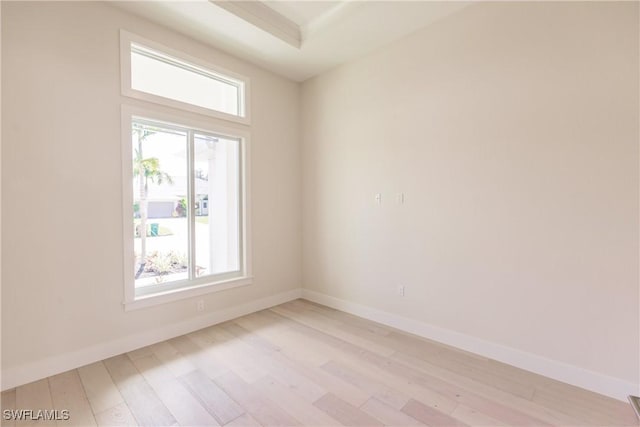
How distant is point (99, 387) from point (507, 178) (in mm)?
3522

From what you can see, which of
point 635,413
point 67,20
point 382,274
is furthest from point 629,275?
point 67,20

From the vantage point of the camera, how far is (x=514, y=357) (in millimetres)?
2406

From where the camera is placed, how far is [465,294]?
8.82ft

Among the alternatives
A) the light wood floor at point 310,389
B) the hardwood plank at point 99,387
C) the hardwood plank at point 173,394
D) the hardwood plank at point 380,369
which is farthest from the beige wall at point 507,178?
the hardwood plank at point 99,387

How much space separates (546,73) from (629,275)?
1551 mm

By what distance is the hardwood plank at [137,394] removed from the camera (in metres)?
1.82

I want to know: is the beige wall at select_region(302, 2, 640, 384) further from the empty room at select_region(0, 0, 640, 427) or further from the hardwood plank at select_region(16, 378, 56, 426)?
the hardwood plank at select_region(16, 378, 56, 426)

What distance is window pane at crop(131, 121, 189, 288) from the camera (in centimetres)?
282

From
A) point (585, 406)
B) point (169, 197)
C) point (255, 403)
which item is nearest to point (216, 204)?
point (169, 197)

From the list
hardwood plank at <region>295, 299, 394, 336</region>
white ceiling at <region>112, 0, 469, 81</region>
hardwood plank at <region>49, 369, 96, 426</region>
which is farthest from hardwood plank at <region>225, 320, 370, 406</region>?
white ceiling at <region>112, 0, 469, 81</region>

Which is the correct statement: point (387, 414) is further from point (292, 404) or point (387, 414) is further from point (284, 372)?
point (284, 372)

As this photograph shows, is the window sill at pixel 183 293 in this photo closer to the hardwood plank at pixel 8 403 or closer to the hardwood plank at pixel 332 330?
the hardwood plank at pixel 332 330

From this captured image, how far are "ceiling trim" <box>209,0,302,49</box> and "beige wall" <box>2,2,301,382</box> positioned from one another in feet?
2.44

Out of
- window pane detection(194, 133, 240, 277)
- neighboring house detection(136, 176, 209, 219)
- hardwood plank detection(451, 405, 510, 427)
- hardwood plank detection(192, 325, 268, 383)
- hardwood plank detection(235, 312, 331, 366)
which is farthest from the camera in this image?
window pane detection(194, 133, 240, 277)
